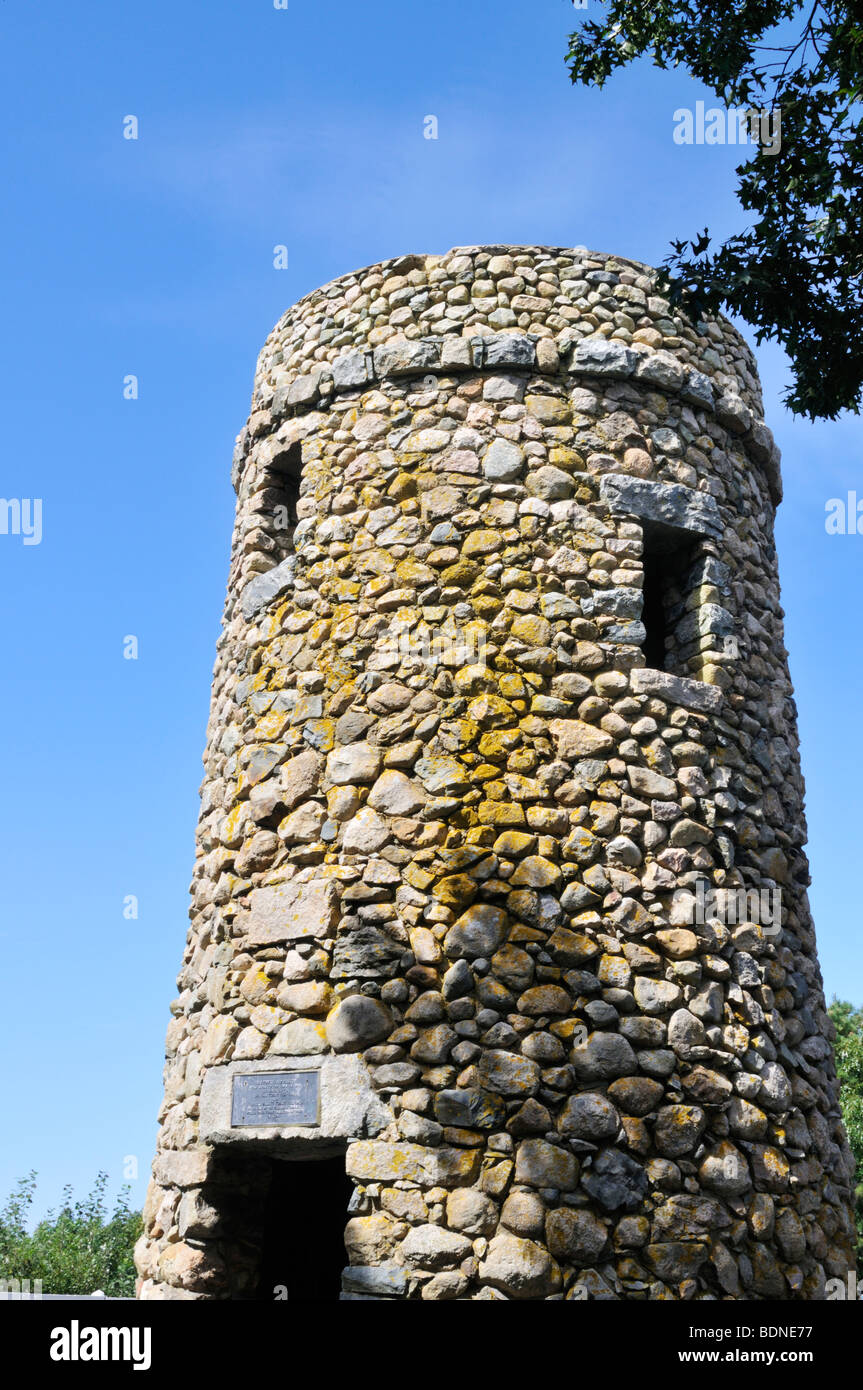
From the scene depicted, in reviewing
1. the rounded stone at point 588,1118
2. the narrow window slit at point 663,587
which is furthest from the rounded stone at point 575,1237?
the narrow window slit at point 663,587

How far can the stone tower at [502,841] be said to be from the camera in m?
5.61

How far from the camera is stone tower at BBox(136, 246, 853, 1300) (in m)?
5.61

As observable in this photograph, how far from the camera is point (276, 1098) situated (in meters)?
5.99

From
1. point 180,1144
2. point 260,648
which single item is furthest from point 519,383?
point 180,1144

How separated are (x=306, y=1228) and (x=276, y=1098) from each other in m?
1.94

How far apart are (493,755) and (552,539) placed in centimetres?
133

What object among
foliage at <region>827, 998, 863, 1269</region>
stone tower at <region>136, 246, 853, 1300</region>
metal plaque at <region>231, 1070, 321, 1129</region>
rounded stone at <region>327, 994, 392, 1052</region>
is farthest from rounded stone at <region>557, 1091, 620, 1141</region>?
foliage at <region>827, 998, 863, 1269</region>

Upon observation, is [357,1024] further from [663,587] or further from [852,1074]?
[852,1074]

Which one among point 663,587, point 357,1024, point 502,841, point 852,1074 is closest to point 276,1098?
point 357,1024

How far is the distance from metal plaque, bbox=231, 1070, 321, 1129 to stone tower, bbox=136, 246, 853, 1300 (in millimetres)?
20

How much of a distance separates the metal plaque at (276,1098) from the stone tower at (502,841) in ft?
0.07

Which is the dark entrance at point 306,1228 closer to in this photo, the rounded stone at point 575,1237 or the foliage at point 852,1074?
the rounded stone at point 575,1237

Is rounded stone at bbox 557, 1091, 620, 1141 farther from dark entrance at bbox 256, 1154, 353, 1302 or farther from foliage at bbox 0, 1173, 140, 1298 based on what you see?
foliage at bbox 0, 1173, 140, 1298
